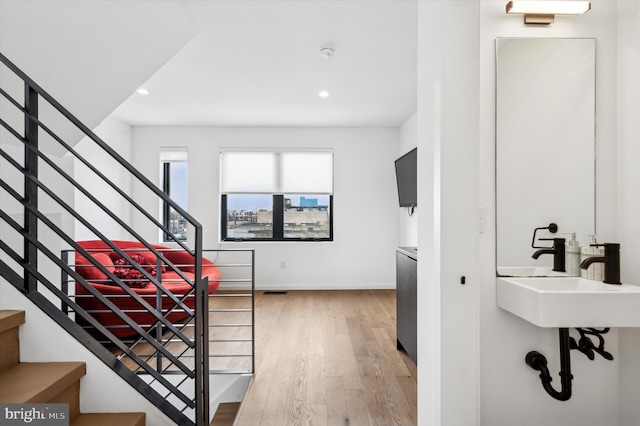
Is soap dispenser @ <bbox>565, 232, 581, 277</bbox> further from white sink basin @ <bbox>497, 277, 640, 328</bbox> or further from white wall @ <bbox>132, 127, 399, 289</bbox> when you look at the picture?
white wall @ <bbox>132, 127, 399, 289</bbox>

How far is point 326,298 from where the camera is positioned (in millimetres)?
5074

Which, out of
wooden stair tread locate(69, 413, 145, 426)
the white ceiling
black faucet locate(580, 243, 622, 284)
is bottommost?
wooden stair tread locate(69, 413, 145, 426)

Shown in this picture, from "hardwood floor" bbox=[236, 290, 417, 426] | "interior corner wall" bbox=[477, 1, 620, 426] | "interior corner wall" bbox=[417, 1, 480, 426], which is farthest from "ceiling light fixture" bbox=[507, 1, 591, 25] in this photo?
"hardwood floor" bbox=[236, 290, 417, 426]

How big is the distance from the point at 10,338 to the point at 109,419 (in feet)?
1.56

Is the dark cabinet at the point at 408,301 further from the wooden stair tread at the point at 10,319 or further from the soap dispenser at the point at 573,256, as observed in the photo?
the wooden stair tread at the point at 10,319

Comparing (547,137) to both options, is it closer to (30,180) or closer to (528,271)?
(528,271)

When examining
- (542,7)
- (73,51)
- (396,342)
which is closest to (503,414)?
(396,342)

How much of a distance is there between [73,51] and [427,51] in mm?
2041

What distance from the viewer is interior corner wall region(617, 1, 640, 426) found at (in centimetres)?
172

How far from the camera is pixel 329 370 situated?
8.98ft

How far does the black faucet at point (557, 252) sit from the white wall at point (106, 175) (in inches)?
189

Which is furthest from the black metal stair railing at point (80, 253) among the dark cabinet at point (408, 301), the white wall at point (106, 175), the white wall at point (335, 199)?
the white wall at point (335, 199)

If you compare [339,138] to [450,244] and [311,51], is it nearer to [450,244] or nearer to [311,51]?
[311,51]

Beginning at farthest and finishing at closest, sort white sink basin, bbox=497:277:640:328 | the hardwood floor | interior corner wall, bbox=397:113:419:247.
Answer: interior corner wall, bbox=397:113:419:247, the hardwood floor, white sink basin, bbox=497:277:640:328
